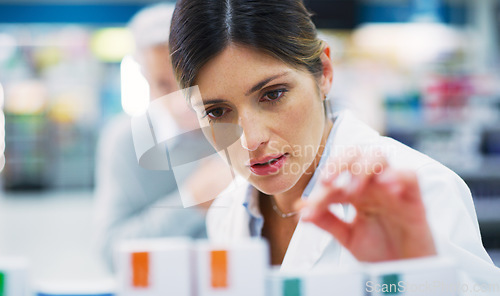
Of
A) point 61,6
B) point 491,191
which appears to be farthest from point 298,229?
point 61,6

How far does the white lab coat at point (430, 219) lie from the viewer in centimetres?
Result: 78

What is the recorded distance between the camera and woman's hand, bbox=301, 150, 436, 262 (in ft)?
1.93

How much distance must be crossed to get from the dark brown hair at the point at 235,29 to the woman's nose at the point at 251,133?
12 cm

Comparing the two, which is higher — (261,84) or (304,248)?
(261,84)

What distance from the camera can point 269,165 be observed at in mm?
880

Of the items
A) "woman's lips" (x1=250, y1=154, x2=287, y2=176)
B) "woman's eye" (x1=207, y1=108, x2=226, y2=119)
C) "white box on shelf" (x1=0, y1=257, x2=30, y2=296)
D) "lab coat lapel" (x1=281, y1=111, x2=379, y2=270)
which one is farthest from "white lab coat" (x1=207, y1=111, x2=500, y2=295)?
"white box on shelf" (x1=0, y1=257, x2=30, y2=296)

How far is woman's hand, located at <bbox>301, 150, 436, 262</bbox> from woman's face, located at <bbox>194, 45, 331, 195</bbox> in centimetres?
23

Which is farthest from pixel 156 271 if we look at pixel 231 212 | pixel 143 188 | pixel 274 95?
pixel 143 188

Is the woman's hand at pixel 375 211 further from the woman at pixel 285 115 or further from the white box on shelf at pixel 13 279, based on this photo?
the white box on shelf at pixel 13 279

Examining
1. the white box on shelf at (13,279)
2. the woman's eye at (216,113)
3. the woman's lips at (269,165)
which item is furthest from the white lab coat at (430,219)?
the white box on shelf at (13,279)

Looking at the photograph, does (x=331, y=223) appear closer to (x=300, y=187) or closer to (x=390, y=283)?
(x=390, y=283)

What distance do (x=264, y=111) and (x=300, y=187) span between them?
222mm

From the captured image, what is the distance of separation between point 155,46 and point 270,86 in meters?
0.83

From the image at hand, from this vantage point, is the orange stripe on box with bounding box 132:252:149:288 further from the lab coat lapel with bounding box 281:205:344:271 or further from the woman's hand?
the lab coat lapel with bounding box 281:205:344:271
